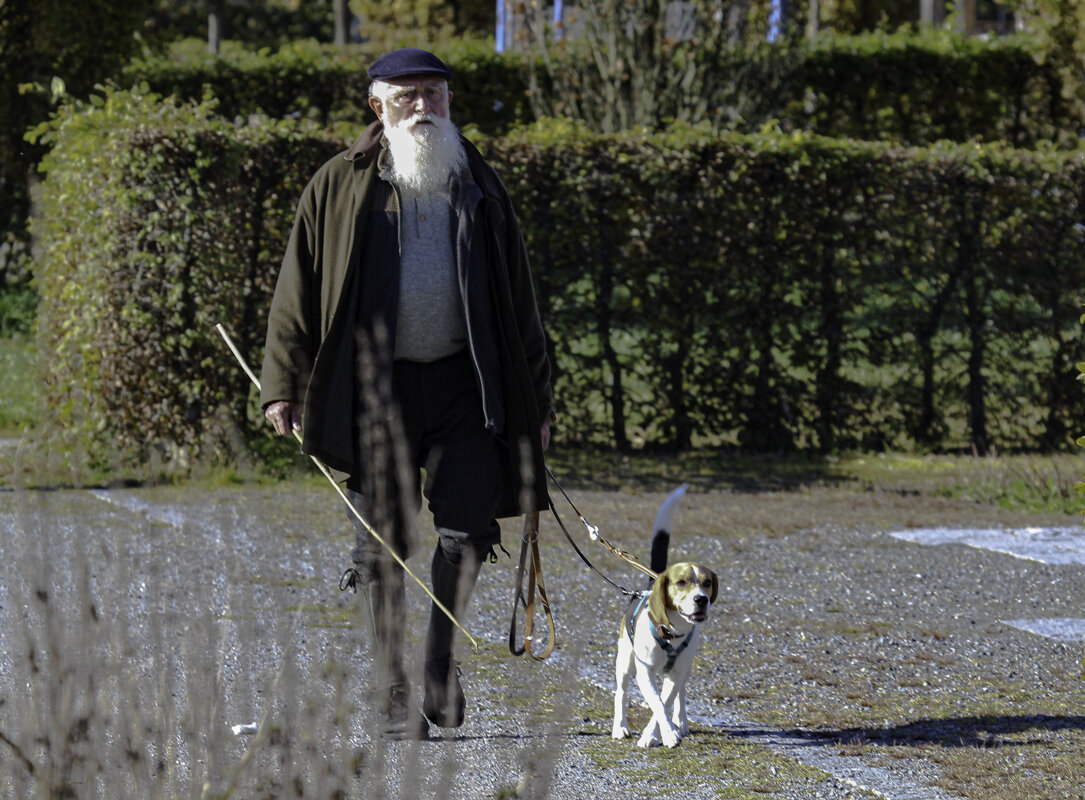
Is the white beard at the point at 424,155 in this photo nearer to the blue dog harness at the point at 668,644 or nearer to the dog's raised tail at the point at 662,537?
the dog's raised tail at the point at 662,537

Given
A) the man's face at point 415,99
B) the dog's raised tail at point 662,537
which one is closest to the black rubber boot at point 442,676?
the dog's raised tail at point 662,537

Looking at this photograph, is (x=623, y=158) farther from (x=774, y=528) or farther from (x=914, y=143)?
(x=914, y=143)

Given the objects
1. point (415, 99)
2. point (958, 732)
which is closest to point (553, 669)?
point (958, 732)

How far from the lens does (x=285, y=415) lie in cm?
462

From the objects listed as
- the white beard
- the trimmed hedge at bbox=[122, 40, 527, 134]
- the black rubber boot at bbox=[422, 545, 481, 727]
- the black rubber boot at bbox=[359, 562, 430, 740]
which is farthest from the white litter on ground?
the trimmed hedge at bbox=[122, 40, 527, 134]

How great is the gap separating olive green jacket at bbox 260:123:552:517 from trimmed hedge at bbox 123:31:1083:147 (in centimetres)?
1195

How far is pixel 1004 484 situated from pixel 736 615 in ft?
12.7

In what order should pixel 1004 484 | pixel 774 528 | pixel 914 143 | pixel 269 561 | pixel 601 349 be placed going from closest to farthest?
pixel 269 561 < pixel 774 528 < pixel 1004 484 < pixel 601 349 < pixel 914 143

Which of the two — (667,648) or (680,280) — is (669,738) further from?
(680,280)

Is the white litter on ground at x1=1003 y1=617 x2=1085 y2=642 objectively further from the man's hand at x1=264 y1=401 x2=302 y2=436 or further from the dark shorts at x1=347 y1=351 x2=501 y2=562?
the man's hand at x1=264 y1=401 x2=302 y2=436

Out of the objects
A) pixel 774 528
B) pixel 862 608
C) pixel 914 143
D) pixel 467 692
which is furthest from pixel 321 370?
pixel 914 143

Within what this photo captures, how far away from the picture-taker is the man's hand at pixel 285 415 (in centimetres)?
459

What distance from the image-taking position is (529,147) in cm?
1016

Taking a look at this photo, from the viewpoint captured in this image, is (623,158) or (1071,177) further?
(1071,177)
